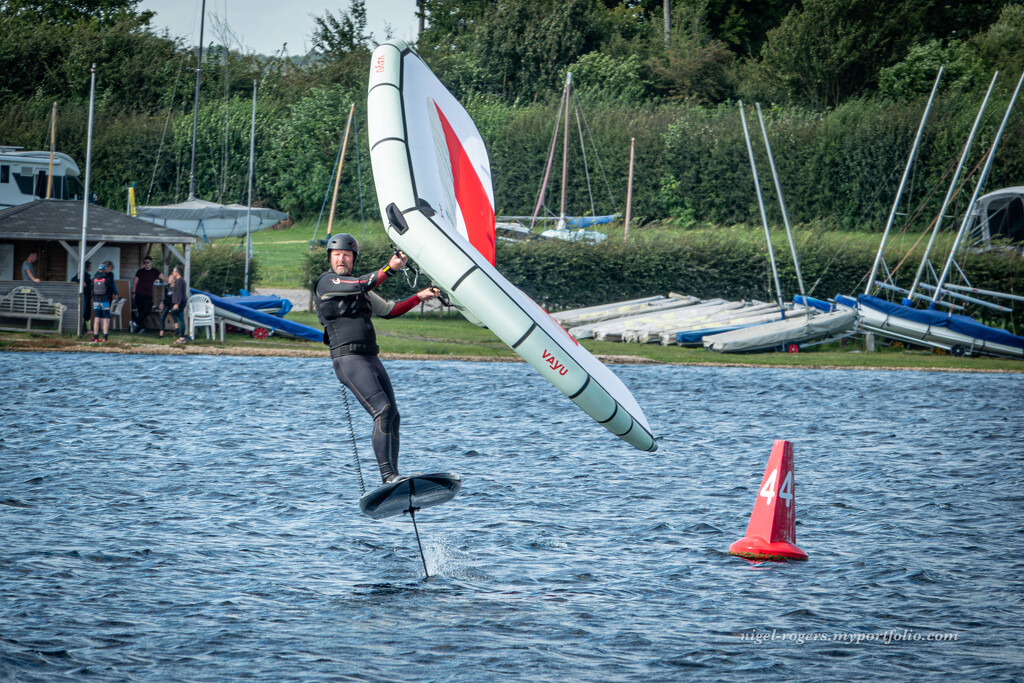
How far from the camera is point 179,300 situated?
32375mm

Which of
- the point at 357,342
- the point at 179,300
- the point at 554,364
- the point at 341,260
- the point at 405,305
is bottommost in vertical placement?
the point at 179,300

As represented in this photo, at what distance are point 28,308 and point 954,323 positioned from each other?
2694cm

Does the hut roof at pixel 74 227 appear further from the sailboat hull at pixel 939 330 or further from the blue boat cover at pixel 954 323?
the blue boat cover at pixel 954 323

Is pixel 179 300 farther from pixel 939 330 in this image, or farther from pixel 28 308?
pixel 939 330

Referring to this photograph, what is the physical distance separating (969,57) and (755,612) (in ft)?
179

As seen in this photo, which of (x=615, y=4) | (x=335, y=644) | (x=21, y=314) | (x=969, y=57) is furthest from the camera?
(x=615, y=4)

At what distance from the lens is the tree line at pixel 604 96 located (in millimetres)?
52188

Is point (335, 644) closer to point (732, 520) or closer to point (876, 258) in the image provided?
point (732, 520)

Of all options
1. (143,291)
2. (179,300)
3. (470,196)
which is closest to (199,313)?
(179,300)

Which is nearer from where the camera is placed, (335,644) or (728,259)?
(335,644)

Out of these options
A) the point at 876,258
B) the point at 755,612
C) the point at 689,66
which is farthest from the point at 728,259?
the point at 755,612

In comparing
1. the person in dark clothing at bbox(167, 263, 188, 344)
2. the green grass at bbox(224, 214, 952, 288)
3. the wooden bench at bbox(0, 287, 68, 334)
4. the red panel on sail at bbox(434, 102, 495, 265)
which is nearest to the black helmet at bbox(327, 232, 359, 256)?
the red panel on sail at bbox(434, 102, 495, 265)

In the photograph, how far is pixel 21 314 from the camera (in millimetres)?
32156

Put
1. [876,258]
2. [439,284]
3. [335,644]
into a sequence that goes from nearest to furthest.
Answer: [335,644] → [439,284] → [876,258]
